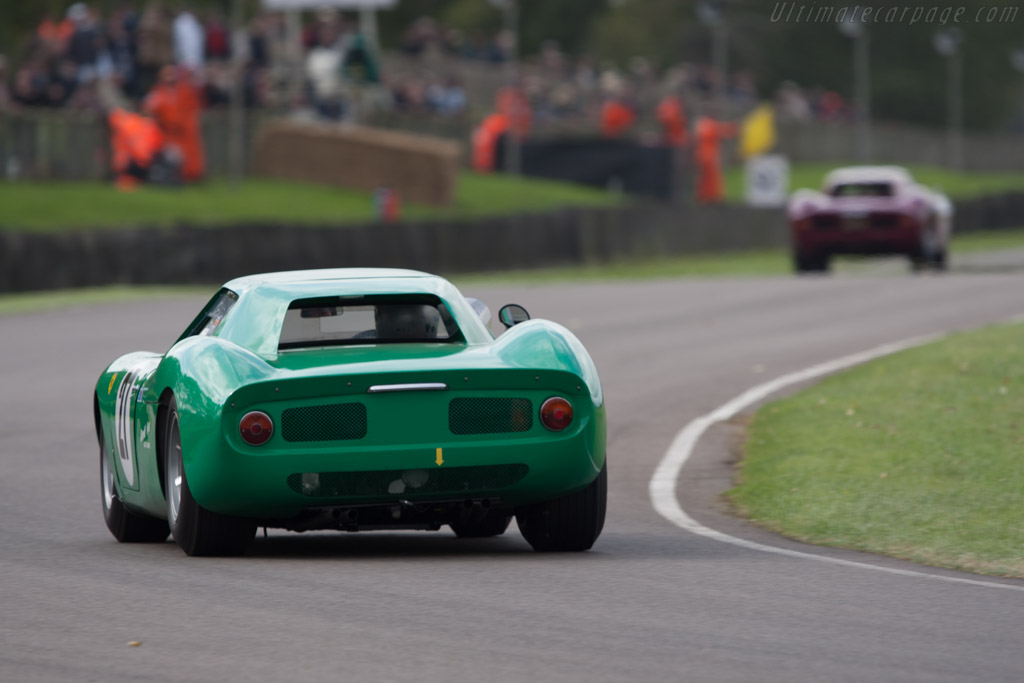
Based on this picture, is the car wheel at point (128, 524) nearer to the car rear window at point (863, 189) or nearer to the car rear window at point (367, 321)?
the car rear window at point (367, 321)

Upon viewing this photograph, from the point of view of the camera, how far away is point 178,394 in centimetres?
791

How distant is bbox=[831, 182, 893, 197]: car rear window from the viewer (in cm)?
2823

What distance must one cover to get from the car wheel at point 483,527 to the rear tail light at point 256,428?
146 cm

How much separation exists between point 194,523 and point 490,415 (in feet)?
4.11

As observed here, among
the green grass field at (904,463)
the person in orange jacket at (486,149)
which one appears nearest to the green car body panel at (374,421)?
the green grass field at (904,463)

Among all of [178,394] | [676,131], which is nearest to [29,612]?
[178,394]

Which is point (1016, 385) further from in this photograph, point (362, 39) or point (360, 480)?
point (362, 39)

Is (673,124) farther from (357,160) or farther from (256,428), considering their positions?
(256,428)

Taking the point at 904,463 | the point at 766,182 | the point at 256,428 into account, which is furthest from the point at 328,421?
the point at 766,182

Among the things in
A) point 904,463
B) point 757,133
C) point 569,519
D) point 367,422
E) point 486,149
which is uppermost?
point 757,133

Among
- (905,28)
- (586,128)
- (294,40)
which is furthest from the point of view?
(905,28)

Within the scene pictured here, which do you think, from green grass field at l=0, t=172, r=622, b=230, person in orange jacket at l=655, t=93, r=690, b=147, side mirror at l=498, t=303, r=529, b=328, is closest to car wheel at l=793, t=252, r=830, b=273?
green grass field at l=0, t=172, r=622, b=230

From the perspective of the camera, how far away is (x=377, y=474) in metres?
7.68

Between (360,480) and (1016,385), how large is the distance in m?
7.00
